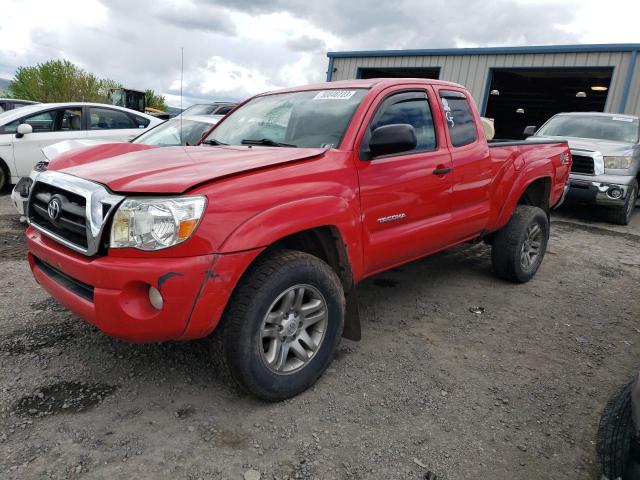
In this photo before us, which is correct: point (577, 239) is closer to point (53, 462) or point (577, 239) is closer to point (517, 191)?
point (517, 191)

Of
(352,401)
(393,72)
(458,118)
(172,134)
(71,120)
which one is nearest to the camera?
(352,401)

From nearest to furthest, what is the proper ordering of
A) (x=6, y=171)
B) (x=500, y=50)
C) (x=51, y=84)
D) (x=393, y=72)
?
(x=6, y=171), (x=500, y=50), (x=393, y=72), (x=51, y=84)

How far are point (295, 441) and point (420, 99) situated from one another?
2.52 metres

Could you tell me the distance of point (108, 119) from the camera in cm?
796

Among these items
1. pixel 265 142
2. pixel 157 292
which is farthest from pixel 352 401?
pixel 265 142

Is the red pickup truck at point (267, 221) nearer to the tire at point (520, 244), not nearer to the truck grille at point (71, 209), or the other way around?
the truck grille at point (71, 209)

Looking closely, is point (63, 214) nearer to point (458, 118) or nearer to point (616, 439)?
point (616, 439)

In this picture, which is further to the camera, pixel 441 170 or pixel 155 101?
pixel 155 101

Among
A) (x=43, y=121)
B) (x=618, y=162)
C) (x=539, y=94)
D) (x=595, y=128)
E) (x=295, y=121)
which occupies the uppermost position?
(x=539, y=94)

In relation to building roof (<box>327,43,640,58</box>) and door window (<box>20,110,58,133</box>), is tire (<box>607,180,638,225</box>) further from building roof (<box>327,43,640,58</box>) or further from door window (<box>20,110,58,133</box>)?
door window (<box>20,110,58,133</box>)

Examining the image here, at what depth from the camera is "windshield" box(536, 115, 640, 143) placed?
875cm

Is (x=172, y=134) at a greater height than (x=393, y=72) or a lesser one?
lesser

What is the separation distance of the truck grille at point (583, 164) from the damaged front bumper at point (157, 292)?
7689 mm

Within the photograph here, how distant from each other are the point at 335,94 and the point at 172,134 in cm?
321
